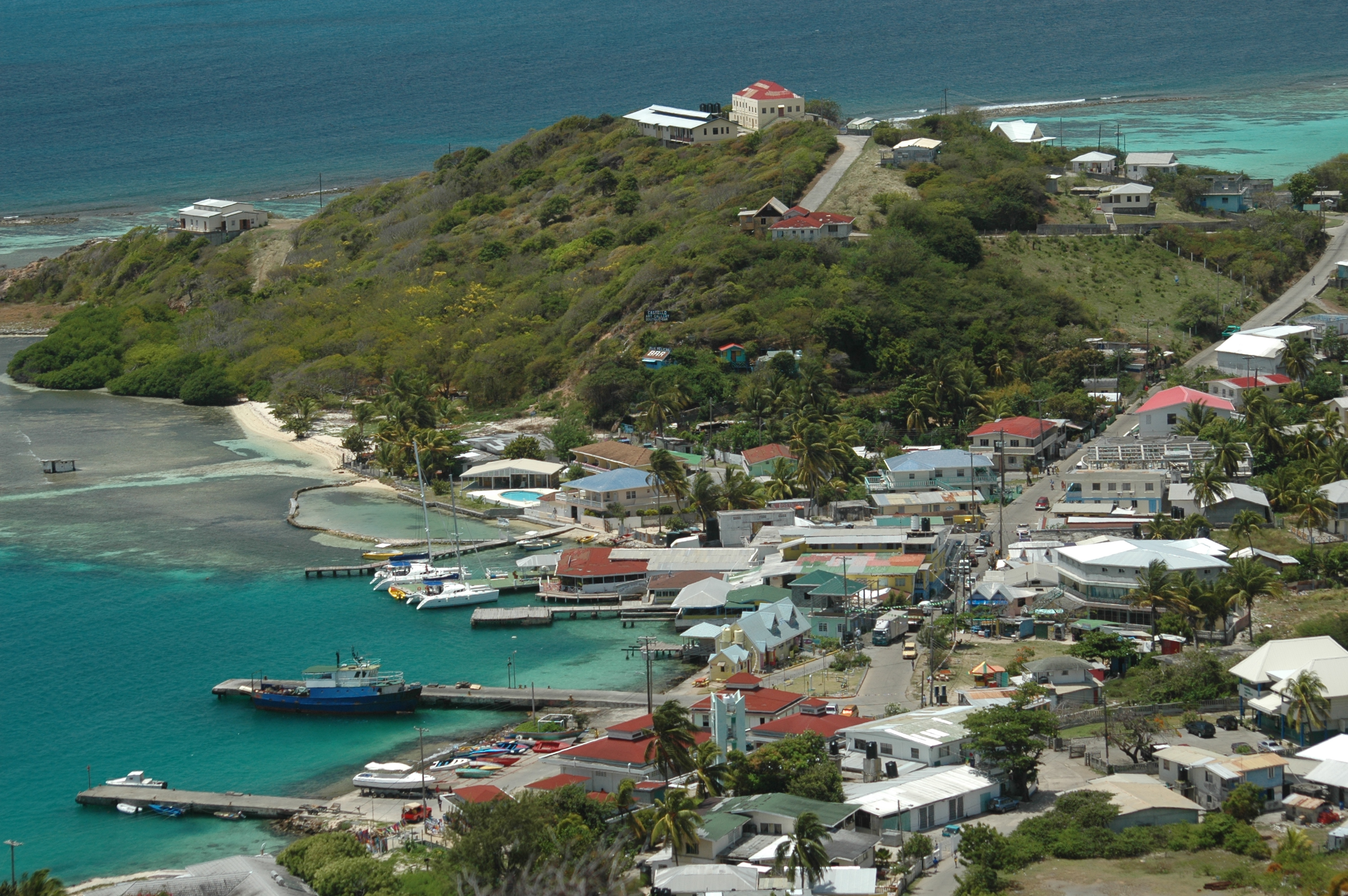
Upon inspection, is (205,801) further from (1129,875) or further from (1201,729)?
(1201,729)

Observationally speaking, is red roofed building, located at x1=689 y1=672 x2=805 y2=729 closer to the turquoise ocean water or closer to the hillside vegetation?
the turquoise ocean water

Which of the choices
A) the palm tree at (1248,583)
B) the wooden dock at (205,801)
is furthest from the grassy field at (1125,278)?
the wooden dock at (205,801)

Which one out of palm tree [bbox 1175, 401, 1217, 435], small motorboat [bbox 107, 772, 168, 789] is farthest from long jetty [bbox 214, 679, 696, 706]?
palm tree [bbox 1175, 401, 1217, 435]

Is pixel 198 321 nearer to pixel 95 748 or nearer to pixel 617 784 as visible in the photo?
pixel 95 748

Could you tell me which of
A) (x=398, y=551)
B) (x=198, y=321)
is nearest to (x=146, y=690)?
(x=398, y=551)

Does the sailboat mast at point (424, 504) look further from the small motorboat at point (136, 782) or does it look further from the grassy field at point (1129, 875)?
the grassy field at point (1129, 875)

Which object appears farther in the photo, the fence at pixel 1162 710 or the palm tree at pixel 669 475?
the palm tree at pixel 669 475
